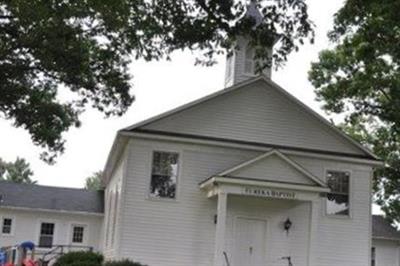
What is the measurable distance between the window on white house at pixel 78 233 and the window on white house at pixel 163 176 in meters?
14.6

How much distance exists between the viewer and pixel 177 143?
72.4ft

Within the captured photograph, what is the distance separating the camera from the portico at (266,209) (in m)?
20.8

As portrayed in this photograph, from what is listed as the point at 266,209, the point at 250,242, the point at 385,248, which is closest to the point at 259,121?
the point at 266,209

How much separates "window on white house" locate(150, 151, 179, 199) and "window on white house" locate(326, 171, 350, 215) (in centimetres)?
580

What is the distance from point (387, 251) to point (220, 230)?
20.9 m

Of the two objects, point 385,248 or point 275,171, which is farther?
point 385,248

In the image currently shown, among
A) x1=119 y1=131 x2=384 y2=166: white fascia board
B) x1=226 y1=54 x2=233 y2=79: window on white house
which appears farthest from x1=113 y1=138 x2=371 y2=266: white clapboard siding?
x1=226 y1=54 x2=233 y2=79: window on white house

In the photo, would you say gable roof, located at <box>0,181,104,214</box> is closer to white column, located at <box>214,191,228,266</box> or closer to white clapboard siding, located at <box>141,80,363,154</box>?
white clapboard siding, located at <box>141,80,363,154</box>

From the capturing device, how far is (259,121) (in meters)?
23.2

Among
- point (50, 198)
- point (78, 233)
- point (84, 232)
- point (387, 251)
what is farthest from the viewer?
point (387, 251)

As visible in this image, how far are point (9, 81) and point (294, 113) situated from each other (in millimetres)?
10203

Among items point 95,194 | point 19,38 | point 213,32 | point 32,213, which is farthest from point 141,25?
point 95,194

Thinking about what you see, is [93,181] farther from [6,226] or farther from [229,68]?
[229,68]

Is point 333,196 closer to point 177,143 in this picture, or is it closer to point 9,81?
point 177,143
